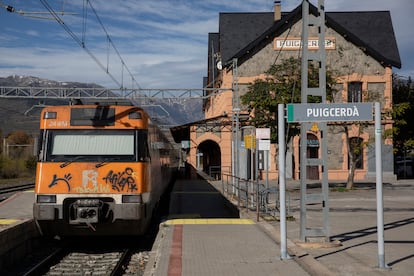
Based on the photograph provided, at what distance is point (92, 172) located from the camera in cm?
1081

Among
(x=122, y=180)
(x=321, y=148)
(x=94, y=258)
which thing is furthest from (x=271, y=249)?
(x=94, y=258)

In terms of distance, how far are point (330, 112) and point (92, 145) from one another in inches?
190

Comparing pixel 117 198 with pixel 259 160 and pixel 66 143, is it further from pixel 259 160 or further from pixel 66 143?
pixel 259 160

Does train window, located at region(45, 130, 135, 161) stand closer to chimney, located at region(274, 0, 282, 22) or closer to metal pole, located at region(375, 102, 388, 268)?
metal pole, located at region(375, 102, 388, 268)

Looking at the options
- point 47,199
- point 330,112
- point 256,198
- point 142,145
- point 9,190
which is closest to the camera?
point 330,112

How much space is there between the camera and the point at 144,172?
437 inches

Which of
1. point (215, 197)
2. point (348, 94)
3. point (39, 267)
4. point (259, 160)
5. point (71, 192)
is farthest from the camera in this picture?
point (348, 94)

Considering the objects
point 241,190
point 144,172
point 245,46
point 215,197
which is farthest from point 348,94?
point 144,172

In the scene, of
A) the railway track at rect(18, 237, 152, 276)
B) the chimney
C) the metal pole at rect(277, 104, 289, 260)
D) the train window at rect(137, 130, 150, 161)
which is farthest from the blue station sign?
the chimney

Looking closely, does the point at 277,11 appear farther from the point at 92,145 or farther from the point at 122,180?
the point at 122,180

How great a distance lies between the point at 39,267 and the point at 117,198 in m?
1.91

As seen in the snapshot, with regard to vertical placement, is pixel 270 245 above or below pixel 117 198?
below

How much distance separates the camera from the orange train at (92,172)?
1065 centimetres

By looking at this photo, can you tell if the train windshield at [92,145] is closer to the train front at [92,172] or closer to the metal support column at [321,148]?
the train front at [92,172]
